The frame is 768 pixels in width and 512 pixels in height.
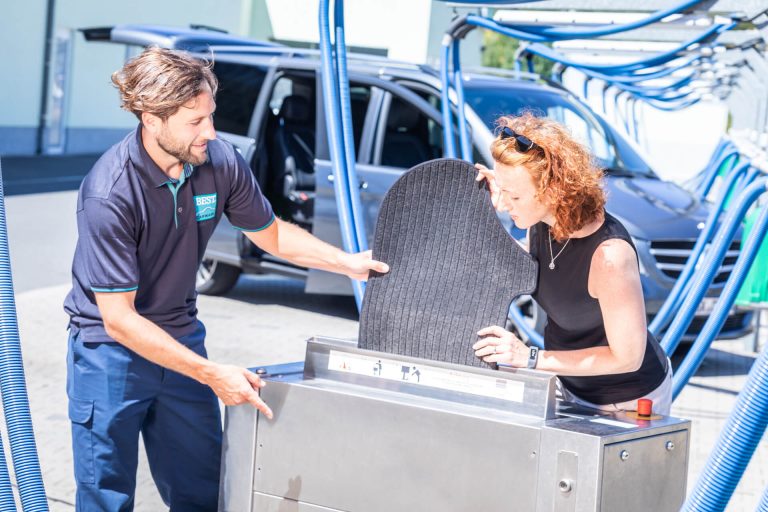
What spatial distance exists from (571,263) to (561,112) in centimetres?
604

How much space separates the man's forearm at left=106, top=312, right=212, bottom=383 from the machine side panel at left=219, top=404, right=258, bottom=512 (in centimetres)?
23

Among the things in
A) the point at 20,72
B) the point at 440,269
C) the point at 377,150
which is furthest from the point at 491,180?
the point at 20,72

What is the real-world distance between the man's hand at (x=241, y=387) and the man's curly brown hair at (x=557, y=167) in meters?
0.78

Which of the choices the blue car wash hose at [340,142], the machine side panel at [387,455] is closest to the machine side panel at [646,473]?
the machine side panel at [387,455]

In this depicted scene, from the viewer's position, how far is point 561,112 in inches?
340

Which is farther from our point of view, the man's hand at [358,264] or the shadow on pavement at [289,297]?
the shadow on pavement at [289,297]

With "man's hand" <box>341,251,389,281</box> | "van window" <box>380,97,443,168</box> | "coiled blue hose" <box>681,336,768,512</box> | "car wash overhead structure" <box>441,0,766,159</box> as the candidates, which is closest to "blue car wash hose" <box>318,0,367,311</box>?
"car wash overhead structure" <box>441,0,766,159</box>

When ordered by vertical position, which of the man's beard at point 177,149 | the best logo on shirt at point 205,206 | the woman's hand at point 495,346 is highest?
the man's beard at point 177,149

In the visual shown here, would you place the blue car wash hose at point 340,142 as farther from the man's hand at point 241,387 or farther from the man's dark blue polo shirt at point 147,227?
the man's hand at point 241,387

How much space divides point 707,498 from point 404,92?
612 cm

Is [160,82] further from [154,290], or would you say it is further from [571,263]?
[571,263]

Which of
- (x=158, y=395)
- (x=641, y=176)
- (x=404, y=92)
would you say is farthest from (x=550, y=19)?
(x=158, y=395)

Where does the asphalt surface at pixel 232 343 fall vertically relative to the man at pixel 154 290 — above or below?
below

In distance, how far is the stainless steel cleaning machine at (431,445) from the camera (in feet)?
7.17
